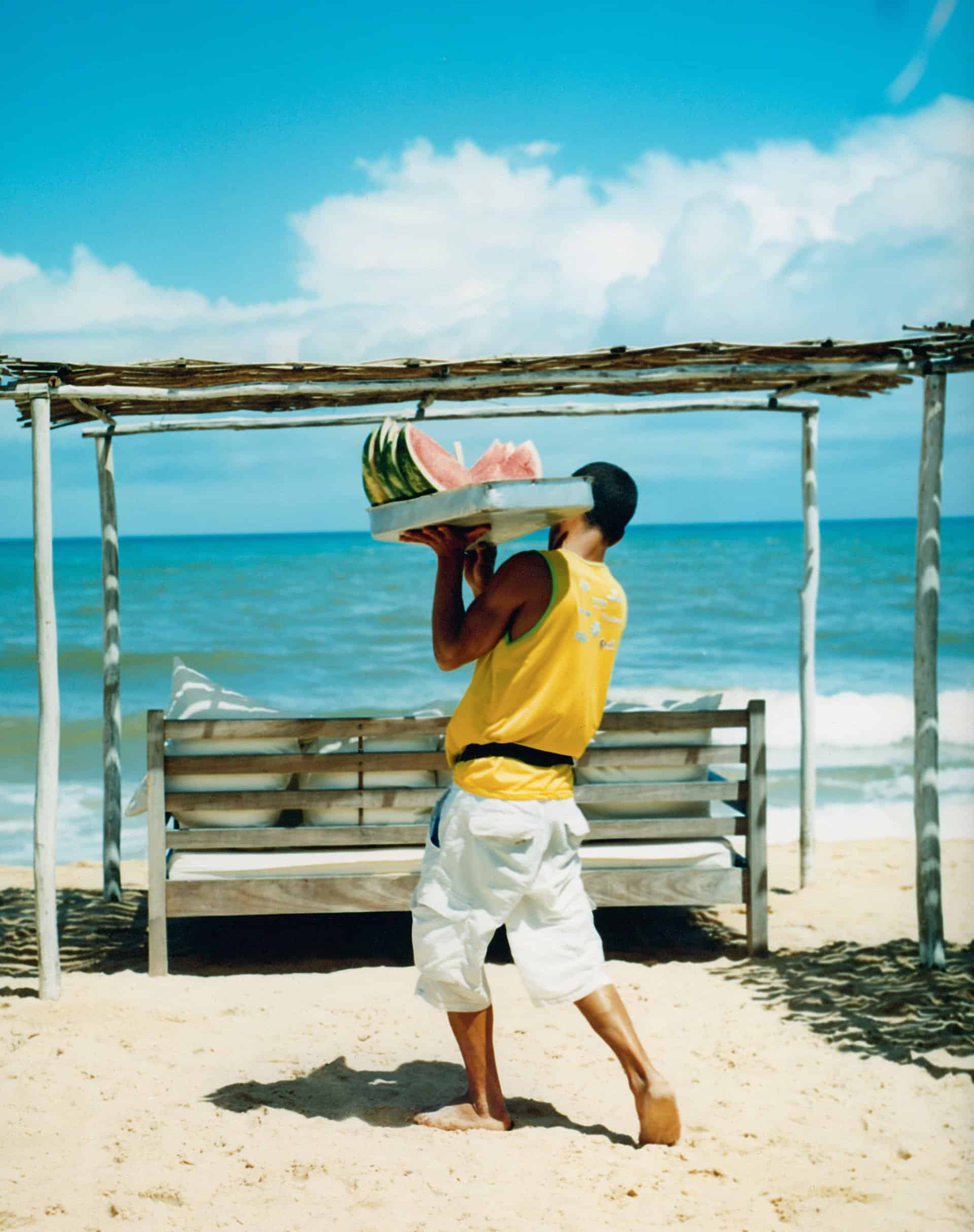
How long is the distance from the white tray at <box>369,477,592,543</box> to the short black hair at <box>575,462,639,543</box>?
80 mm

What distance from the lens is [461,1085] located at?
12.1 ft

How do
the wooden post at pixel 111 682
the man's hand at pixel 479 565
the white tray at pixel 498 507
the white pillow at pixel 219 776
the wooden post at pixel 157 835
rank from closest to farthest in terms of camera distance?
1. the white tray at pixel 498 507
2. the man's hand at pixel 479 565
3. the wooden post at pixel 157 835
4. the white pillow at pixel 219 776
5. the wooden post at pixel 111 682

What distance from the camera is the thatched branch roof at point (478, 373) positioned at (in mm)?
4430

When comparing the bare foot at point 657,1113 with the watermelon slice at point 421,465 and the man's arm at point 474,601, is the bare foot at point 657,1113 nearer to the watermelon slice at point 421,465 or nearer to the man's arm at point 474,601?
the man's arm at point 474,601

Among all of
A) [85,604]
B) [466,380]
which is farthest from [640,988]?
[85,604]

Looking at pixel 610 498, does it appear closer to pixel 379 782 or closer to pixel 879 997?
pixel 379 782

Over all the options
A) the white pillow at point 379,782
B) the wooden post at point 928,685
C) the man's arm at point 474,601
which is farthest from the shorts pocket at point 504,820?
the wooden post at point 928,685

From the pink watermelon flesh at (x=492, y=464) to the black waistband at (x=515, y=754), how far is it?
72 centimetres

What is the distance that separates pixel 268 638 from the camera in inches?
987

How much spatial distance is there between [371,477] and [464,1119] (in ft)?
5.83

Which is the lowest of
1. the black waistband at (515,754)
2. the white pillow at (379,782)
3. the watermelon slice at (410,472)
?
the white pillow at (379,782)

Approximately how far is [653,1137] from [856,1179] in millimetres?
523

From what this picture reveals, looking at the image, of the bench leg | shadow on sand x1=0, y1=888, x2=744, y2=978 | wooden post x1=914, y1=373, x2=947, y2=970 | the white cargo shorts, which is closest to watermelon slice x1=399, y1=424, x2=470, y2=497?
the white cargo shorts

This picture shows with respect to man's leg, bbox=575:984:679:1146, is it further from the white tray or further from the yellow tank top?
the white tray
